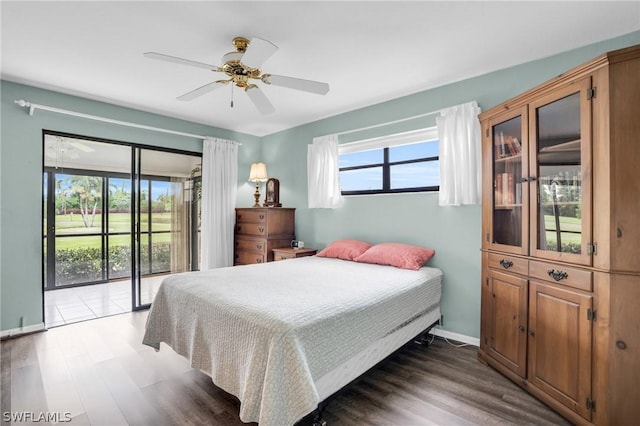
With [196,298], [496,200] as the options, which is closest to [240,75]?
[196,298]

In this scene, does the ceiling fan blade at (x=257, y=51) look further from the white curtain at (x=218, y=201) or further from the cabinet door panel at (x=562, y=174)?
the white curtain at (x=218, y=201)

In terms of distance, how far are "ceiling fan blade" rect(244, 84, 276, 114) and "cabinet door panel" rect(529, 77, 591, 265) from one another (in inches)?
77.8

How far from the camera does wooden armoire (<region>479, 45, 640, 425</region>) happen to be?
61.2 inches

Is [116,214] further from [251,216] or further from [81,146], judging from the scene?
[251,216]

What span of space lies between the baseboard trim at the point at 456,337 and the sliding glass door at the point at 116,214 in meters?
3.34

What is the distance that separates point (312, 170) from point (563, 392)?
3269 mm

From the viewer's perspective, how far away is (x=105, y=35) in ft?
7.11

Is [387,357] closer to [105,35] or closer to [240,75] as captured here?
[240,75]

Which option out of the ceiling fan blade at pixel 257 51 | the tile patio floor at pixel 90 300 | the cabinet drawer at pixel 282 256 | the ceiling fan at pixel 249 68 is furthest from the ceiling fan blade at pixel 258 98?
the tile patio floor at pixel 90 300

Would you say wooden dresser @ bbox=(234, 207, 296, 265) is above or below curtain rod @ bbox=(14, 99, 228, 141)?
below

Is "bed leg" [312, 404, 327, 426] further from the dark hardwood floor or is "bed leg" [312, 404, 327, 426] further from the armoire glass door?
the armoire glass door

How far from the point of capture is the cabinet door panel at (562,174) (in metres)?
1.70

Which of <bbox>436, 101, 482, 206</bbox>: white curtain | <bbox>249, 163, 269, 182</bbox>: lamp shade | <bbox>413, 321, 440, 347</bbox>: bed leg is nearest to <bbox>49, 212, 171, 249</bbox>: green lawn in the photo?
<bbox>249, 163, 269, 182</bbox>: lamp shade

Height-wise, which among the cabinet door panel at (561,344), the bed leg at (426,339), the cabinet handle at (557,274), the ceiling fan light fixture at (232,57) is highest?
the ceiling fan light fixture at (232,57)
